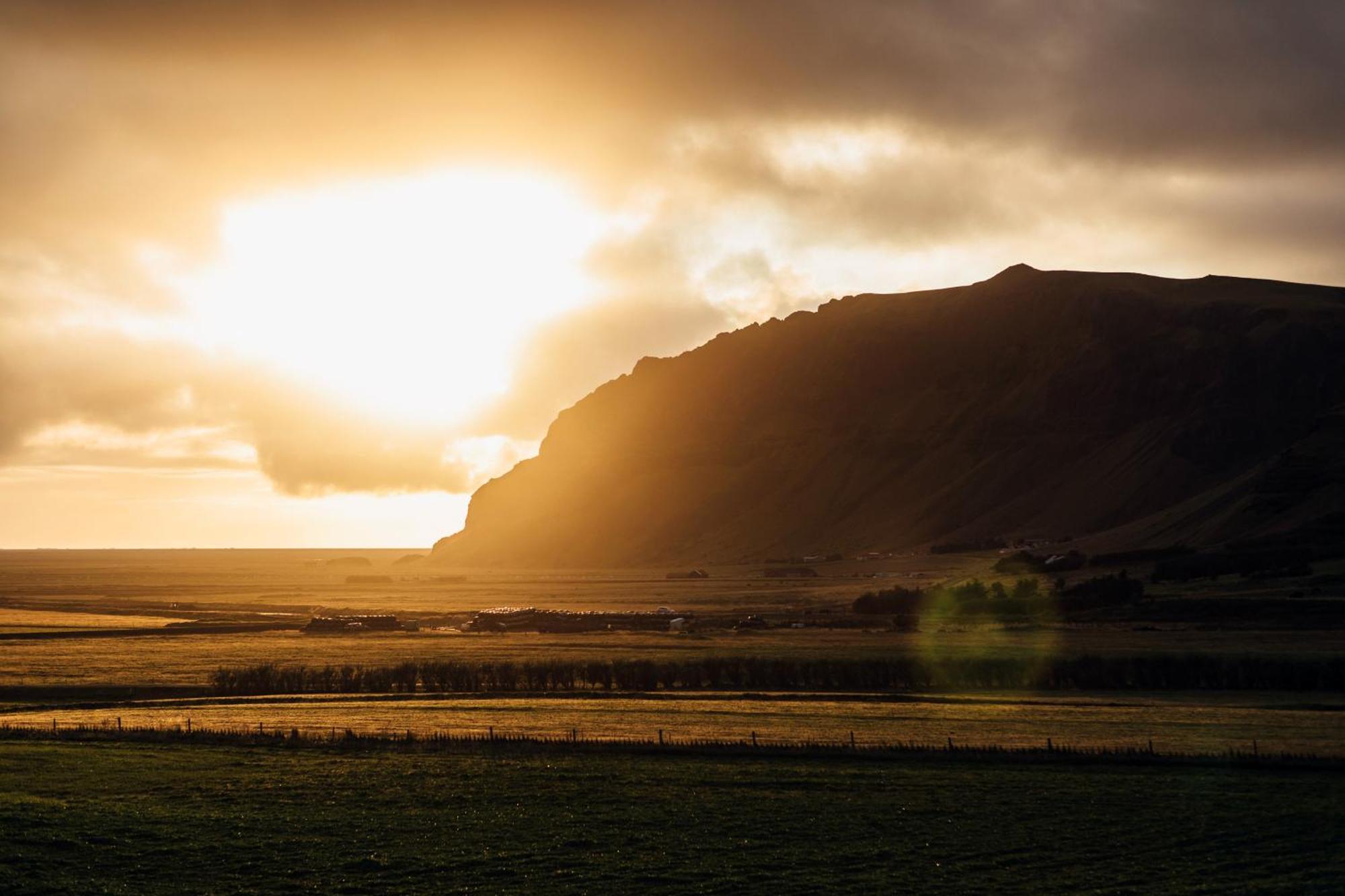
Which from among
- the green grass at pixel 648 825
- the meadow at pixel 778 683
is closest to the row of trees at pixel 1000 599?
the meadow at pixel 778 683

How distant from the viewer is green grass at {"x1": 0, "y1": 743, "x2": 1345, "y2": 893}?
2884 cm

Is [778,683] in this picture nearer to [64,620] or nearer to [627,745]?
[627,745]

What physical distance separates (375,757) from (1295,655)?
57.1 m

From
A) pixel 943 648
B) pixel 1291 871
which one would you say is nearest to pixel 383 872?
pixel 1291 871

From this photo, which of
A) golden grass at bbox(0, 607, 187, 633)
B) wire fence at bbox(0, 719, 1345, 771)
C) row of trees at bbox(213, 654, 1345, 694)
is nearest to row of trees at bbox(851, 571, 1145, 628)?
row of trees at bbox(213, 654, 1345, 694)

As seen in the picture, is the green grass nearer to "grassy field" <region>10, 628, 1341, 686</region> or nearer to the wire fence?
the wire fence

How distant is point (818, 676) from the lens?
7256 cm

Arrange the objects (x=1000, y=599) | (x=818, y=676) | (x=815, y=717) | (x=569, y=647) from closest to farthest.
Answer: (x=815, y=717) < (x=818, y=676) < (x=569, y=647) < (x=1000, y=599)

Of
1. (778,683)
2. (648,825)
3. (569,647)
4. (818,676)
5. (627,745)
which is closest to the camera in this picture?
(648,825)

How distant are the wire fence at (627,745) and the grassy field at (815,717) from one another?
2.34ft

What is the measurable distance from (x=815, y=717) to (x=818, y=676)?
56.6 ft

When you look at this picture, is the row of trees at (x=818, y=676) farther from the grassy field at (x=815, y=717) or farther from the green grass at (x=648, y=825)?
the green grass at (x=648, y=825)

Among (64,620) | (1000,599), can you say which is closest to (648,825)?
(1000,599)

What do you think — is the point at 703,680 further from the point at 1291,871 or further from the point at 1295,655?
the point at 1291,871
